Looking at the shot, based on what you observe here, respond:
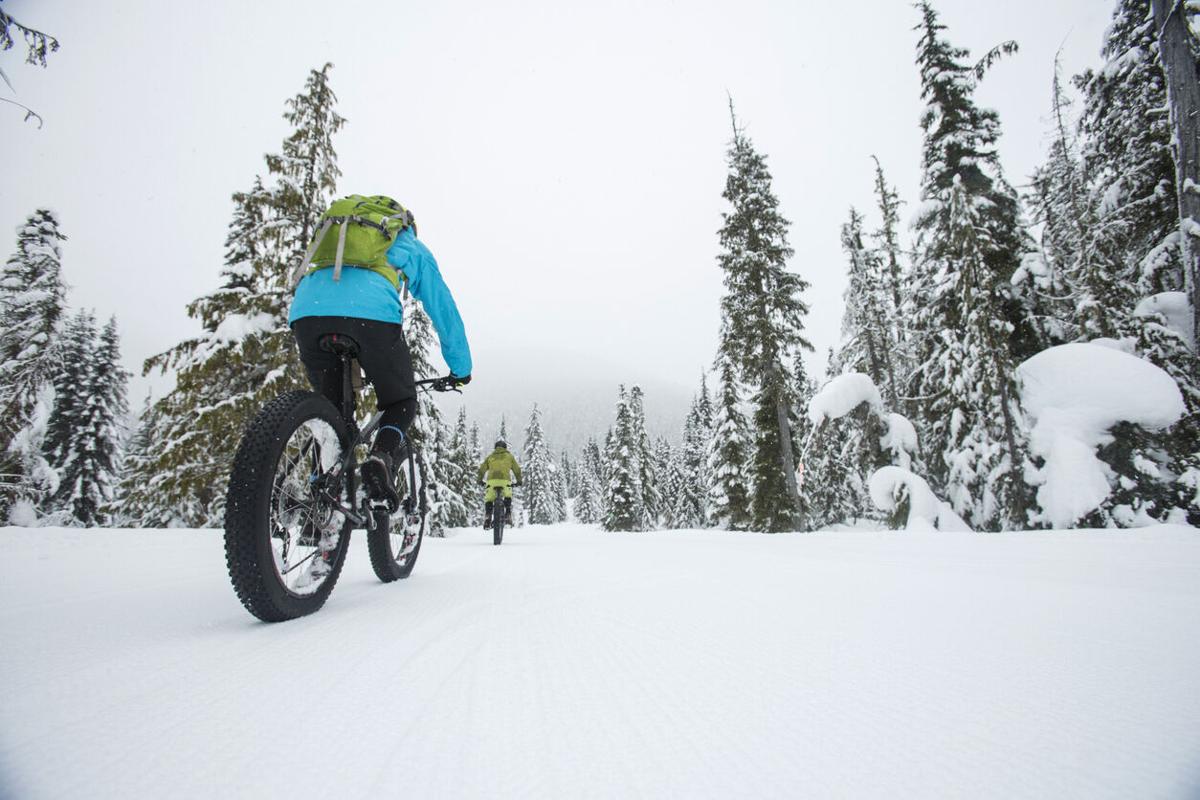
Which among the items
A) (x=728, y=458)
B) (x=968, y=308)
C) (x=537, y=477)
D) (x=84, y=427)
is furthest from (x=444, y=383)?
(x=537, y=477)

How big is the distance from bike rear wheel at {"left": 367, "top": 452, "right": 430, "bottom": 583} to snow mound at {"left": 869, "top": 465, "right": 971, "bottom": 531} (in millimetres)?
9474

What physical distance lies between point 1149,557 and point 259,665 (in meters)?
4.44

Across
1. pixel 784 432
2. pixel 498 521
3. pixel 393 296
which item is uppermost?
pixel 784 432

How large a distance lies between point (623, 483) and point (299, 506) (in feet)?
116

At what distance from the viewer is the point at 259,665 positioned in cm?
120

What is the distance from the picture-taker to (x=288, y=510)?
2041mm

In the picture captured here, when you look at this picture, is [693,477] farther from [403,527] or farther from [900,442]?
[403,527]

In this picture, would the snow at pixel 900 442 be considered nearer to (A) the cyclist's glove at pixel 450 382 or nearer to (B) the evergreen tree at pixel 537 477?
(A) the cyclist's glove at pixel 450 382

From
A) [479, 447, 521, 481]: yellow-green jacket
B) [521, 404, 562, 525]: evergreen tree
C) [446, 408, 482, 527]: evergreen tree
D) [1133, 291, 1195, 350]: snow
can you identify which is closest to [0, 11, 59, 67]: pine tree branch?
[479, 447, 521, 481]: yellow-green jacket

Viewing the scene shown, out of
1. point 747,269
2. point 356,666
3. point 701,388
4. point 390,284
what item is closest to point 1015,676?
point 356,666

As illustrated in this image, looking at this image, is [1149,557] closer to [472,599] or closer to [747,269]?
[472,599]

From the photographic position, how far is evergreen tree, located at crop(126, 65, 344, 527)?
37.9ft

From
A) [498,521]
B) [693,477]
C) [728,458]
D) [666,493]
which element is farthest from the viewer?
[666,493]

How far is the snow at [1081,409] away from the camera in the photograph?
7.39 meters
